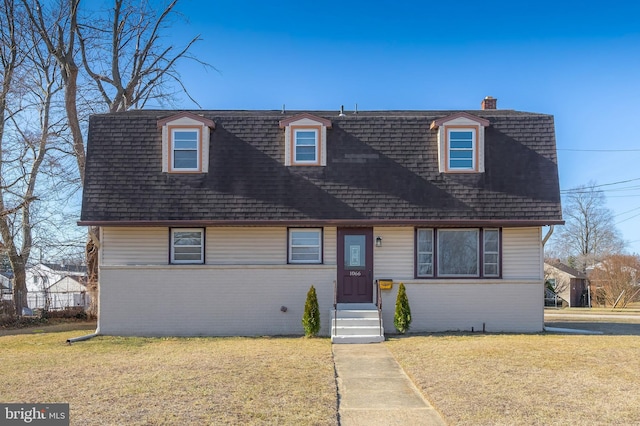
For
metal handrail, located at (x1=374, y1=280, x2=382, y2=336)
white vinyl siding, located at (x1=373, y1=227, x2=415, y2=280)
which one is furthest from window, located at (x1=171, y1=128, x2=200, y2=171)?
metal handrail, located at (x1=374, y1=280, x2=382, y2=336)

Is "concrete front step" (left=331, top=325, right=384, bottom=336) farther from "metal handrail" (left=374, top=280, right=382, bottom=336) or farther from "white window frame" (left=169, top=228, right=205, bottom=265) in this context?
"white window frame" (left=169, top=228, right=205, bottom=265)

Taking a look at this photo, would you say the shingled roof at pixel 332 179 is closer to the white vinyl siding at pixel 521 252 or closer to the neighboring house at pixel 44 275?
the white vinyl siding at pixel 521 252

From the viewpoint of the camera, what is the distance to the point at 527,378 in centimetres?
831

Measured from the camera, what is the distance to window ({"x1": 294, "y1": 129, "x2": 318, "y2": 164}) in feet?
49.8

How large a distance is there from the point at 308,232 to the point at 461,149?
4690 millimetres

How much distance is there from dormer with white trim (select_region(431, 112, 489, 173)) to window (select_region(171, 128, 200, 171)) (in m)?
6.50

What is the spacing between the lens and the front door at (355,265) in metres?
14.7

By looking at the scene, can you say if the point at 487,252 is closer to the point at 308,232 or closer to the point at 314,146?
the point at 308,232

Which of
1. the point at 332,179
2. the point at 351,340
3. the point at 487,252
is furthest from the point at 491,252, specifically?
the point at 351,340

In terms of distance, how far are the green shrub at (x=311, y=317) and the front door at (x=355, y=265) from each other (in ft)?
3.73

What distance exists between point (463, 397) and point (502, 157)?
940 centimetres

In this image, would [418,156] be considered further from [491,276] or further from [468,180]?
[491,276]

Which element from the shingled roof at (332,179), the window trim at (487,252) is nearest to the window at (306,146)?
the shingled roof at (332,179)

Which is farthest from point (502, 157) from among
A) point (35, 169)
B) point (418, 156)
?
point (35, 169)
